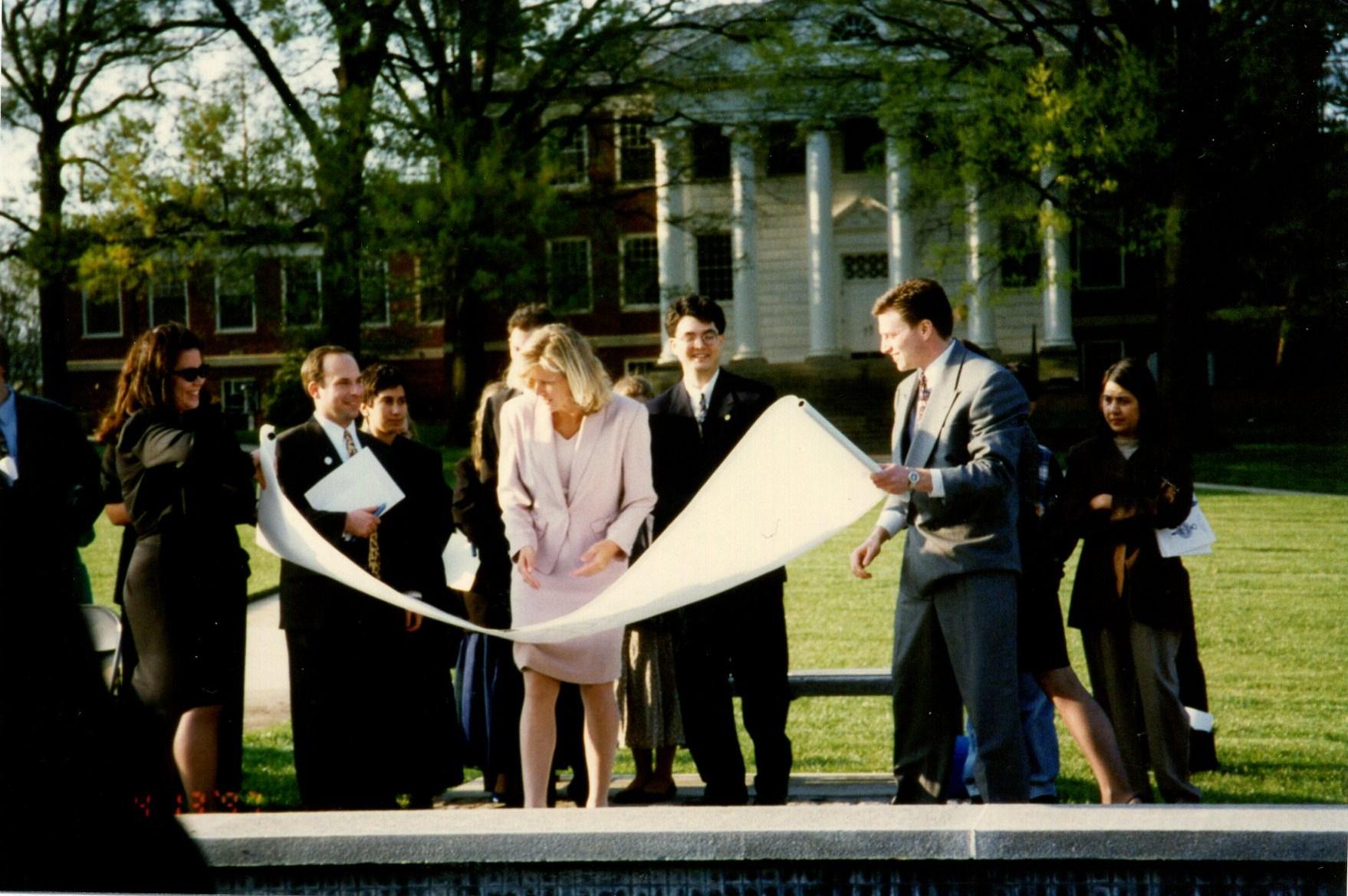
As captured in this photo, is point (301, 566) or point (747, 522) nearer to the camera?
point (747, 522)

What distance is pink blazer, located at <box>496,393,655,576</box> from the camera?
559cm

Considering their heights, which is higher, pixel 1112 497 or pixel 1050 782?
pixel 1112 497

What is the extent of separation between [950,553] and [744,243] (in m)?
31.8

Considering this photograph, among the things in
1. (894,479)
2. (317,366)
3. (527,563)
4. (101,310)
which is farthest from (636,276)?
(894,479)

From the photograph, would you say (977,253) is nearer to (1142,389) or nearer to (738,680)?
(1142,389)

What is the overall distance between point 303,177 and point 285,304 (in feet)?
12.1

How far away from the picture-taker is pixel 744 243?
36344 millimetres

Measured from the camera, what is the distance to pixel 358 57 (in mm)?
24766

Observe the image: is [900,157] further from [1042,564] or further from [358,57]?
[1042,564]

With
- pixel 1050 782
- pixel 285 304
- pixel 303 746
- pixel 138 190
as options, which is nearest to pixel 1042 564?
pixel 1050 782

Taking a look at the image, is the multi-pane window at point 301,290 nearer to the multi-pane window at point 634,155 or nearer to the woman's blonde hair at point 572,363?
the multi-pane window at point 634,155

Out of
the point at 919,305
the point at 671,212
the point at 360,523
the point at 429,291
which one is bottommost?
→ the point at 360,523

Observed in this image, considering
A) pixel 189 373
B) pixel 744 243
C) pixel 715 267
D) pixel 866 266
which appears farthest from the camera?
pixel 866 266

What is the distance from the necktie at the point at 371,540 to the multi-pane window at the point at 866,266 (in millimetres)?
36429
